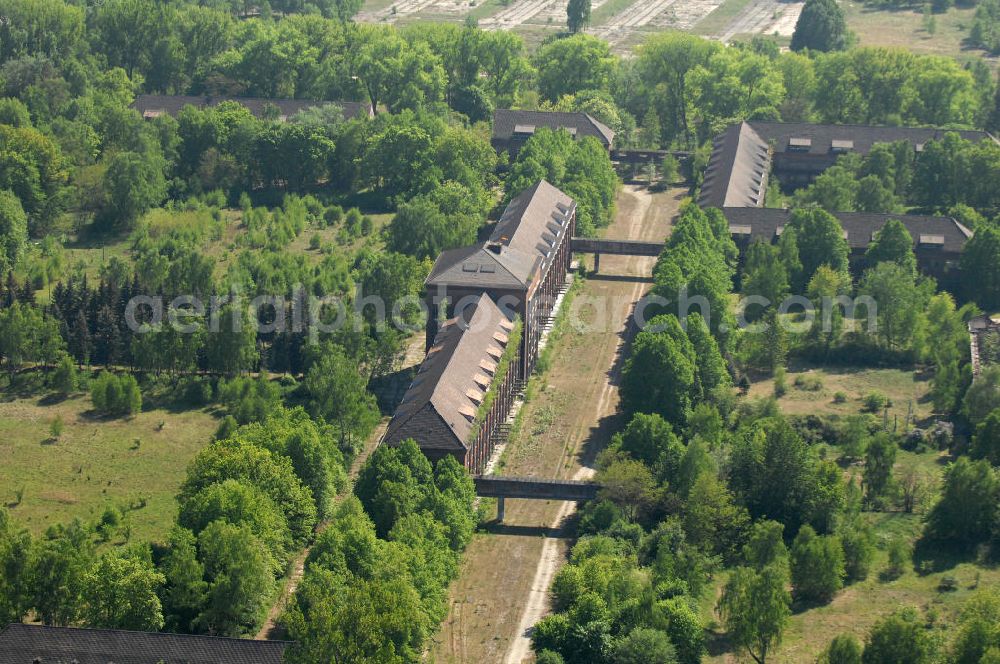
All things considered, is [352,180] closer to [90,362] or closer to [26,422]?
[90,362]

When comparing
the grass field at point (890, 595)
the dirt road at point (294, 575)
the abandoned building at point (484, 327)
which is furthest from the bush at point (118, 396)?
the grass field at point (890, 595)

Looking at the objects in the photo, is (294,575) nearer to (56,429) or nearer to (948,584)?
(56,429)

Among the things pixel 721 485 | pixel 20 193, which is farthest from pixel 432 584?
pixel 20 193

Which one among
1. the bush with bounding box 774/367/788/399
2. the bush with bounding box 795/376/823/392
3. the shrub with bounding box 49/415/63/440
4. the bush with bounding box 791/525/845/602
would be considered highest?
the bush with bounding box 791/525/845/602

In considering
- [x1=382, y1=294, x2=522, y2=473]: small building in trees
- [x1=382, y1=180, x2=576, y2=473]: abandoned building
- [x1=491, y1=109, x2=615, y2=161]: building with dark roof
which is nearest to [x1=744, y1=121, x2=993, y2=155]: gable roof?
[x1=491, y1=109, x2=615, y2=161]: building with dark roof

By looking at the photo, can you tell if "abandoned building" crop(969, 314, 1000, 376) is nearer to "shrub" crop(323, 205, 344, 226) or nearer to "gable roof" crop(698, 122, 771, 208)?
"gable roof" crop(698, 122, 771, 208)
